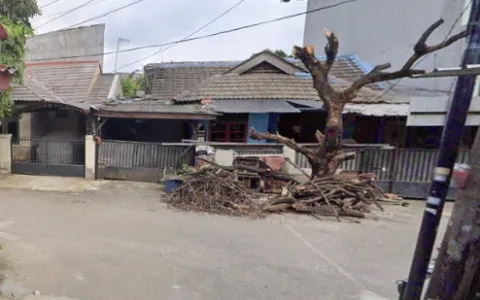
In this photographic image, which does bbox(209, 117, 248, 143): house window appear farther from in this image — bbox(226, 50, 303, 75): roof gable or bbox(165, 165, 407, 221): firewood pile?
bbox(165, 165, 407, 221): firewood pile

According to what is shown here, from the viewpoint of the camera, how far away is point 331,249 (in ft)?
17.9

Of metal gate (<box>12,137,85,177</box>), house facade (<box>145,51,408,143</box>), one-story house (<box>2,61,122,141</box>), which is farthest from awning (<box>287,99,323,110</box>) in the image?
metal gate (<box>12,137,85,177</box>)

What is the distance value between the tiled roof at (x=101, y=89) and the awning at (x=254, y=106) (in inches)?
209

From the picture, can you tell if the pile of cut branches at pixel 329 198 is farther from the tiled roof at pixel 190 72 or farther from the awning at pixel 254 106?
the tiled roof at pixel 190 72

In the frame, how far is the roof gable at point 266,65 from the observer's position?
13195 mm

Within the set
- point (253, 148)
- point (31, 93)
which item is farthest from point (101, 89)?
point (253, 148)

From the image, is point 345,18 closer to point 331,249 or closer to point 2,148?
point 331,249

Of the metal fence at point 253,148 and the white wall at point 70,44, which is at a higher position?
the white wall at point 70,44

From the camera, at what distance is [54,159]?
10.4 m

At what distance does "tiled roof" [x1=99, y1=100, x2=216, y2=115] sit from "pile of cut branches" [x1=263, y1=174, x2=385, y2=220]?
4208 mm

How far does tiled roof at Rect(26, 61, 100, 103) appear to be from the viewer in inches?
514

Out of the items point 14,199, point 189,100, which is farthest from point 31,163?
point 189,100

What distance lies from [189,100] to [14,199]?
637 centimetres

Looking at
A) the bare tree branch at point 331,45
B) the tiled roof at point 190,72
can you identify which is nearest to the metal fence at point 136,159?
the tiled roof at point 190,72
